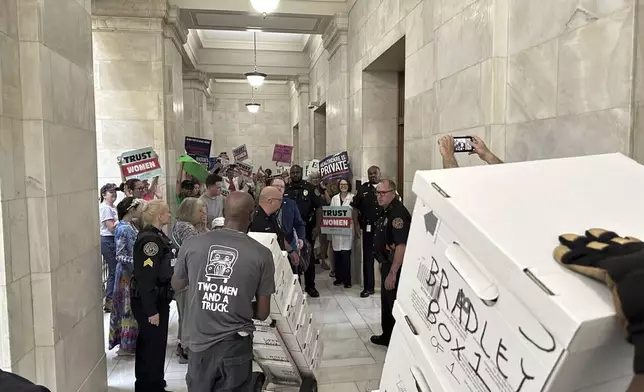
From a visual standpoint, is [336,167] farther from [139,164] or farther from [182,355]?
[182,355]

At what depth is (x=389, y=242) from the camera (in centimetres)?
451

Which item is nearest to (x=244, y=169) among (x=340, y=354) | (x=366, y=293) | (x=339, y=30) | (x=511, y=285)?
(x=339, y=30)

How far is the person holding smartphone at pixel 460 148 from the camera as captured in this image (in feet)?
8.66

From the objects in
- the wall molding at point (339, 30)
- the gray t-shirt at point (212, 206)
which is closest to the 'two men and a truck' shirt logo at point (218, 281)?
the gray t-shirt at point (212, 206)

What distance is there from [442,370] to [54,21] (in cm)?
295

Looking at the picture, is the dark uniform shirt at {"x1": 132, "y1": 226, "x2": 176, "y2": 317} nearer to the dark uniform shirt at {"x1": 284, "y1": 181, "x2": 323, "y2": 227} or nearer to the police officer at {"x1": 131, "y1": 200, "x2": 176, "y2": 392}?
the police officer at {"x1": 131, "y1": 200, "x2": 176, "y2": 392}

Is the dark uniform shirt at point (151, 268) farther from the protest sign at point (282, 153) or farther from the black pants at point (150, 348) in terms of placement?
the protest sign at point (282, 153)

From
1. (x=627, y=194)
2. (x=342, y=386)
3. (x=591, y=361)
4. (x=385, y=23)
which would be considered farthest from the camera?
(x=385, y=23)

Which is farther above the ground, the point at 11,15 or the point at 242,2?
the point at 242,2

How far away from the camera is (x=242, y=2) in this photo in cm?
830

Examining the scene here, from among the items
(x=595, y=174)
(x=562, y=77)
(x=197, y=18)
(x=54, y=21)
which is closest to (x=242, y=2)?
(x=197, y=18)

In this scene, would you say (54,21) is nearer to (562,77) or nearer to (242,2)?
(562,77)

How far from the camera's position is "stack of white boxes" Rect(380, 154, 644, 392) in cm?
76

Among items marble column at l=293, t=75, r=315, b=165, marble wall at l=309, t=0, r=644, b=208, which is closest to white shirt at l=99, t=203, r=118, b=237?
marble wall at l=309, t=0, r=644, b=208
